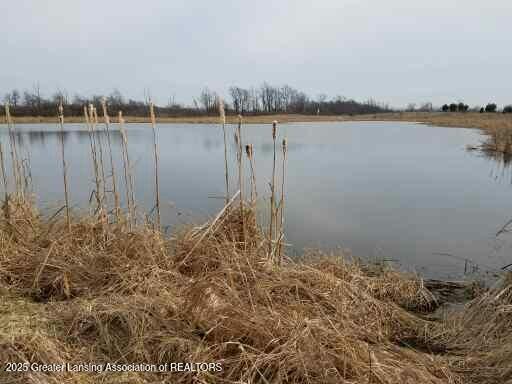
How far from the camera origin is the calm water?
436 cm

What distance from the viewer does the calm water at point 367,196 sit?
4363 mm

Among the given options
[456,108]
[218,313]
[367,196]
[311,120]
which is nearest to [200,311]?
[218,313]

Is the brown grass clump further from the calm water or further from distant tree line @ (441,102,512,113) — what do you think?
distant tree line @ (441,102,512,113)

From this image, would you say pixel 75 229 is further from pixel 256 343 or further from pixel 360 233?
pixel 360 233

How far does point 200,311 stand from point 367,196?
18.2 feet

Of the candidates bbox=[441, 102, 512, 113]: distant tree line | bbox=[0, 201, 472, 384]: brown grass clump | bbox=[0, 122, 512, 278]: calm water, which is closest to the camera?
bbox=[0, 201, 472, 384]: brown grass clump

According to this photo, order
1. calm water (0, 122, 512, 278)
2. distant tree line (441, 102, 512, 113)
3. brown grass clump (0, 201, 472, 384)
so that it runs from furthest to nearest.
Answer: distant tree line (441, 102, 512, 113) → calm water (0, 122, 512, 278) → brown grass clump (0, 201, 472, 384)

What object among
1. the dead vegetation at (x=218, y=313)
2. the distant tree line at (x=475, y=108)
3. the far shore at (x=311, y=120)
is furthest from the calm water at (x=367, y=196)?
the distant tree line at (x=475, y=108)

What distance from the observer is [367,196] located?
6.82 metres

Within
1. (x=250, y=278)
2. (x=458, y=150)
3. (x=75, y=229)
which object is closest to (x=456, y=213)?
(x=250, y=278)

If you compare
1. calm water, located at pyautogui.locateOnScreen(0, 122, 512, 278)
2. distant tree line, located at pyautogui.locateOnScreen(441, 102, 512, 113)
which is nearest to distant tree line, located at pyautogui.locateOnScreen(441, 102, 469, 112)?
distant tree line, located at pyautogui.locateOnScreen(441, 102, 512, 113)

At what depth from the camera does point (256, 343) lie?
1.74 meters

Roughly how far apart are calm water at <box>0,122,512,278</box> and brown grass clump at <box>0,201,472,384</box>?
973 mm

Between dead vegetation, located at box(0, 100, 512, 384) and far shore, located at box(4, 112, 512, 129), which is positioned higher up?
far shore, located at box(4, 112, 512, 129)
